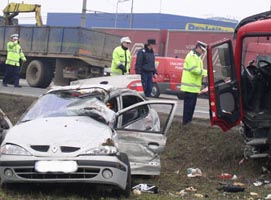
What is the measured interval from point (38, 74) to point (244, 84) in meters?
16.7

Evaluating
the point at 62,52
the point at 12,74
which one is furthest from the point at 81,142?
the point at 62,52

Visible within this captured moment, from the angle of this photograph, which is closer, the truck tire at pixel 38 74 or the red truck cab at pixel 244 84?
the red truck cab at pixel 244 84

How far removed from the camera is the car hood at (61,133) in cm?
688

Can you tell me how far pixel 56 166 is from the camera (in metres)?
6.71

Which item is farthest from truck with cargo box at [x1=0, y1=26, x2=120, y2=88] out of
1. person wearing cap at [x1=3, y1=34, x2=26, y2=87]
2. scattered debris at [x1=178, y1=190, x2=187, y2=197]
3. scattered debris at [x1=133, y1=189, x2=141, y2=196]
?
scattered debris at [x1=133, y1=189, x2=141, y2=196]

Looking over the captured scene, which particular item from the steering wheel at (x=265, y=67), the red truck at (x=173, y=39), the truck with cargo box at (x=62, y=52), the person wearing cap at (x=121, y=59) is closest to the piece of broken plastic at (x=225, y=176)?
the steering wheel at (x=265, y=67)

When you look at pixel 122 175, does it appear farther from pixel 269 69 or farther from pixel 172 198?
pixel 269 69

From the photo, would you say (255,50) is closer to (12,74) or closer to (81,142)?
(81,142)

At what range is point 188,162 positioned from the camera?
10609 millimetres

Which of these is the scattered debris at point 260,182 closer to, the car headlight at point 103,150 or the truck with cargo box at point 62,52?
the car headlight at point 103,150

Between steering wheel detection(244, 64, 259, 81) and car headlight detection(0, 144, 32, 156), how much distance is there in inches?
163

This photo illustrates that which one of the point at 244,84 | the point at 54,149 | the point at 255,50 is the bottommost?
the point at 54,149

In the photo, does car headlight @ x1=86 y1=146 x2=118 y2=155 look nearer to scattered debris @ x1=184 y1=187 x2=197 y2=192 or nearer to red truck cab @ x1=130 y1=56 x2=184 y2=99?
scattered debris @ x1=184 y1=187 x2=197 y2=192

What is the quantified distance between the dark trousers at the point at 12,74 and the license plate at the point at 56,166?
1481 centimetres
